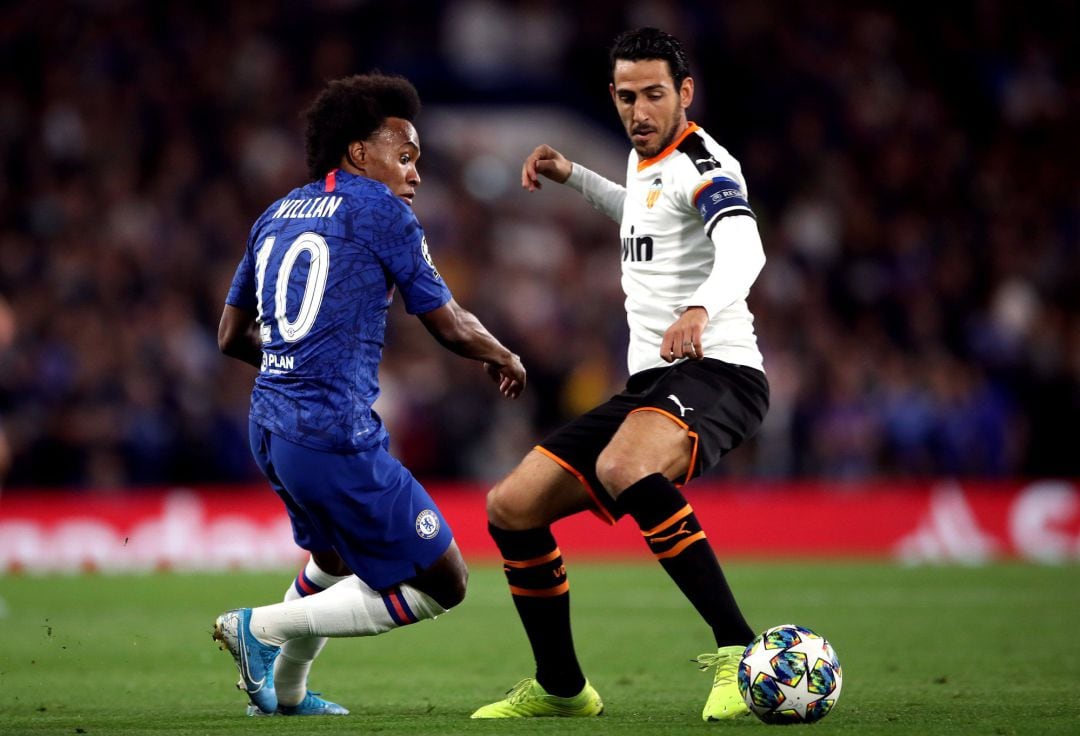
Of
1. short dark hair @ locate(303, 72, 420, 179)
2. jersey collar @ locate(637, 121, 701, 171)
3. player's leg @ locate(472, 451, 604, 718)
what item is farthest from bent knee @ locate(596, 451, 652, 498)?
short dark hair @ locate(303, 72, 420, 179)

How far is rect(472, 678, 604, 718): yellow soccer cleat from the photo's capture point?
18.1ft

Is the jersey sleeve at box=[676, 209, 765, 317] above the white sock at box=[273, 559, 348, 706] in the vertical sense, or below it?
above

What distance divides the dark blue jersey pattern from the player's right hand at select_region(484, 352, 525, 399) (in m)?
0.30

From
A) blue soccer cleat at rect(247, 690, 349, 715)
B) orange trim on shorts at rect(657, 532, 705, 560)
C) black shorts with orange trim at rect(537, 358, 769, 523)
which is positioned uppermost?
black shorts with orange trim at rect(537, 358, 769, 523)

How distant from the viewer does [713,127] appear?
1927cm

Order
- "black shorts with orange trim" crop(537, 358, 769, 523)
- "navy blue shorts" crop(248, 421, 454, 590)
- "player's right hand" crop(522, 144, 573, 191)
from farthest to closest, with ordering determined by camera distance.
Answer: "player's right hand" crop(522, 144, 573, 191)
"black shorts with orange trim" crop(537, 358, 769, 523)
"navy blue shorts" crop(248, 421, 454, 590)

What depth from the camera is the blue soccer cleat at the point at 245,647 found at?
527 centimetres

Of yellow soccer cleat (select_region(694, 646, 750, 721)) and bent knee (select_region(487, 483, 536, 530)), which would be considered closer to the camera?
yellow soccer cleat (select_region(694, 646, 750, 721))

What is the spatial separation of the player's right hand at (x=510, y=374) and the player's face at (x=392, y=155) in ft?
2.17

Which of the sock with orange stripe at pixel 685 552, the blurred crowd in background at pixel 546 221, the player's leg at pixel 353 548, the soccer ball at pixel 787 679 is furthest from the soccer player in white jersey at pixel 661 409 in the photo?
the blurred crowd in background at pixel 546 221

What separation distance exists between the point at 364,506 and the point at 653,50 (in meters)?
2.04

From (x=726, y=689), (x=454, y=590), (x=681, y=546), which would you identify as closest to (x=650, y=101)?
(x=681, y=546)

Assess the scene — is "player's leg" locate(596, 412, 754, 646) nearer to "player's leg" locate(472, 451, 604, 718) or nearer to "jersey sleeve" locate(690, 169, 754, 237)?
"player's leg" locate(472, 451, 604, 718)

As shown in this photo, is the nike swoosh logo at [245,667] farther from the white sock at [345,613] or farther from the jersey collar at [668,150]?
the jersey collar at [668,150]
